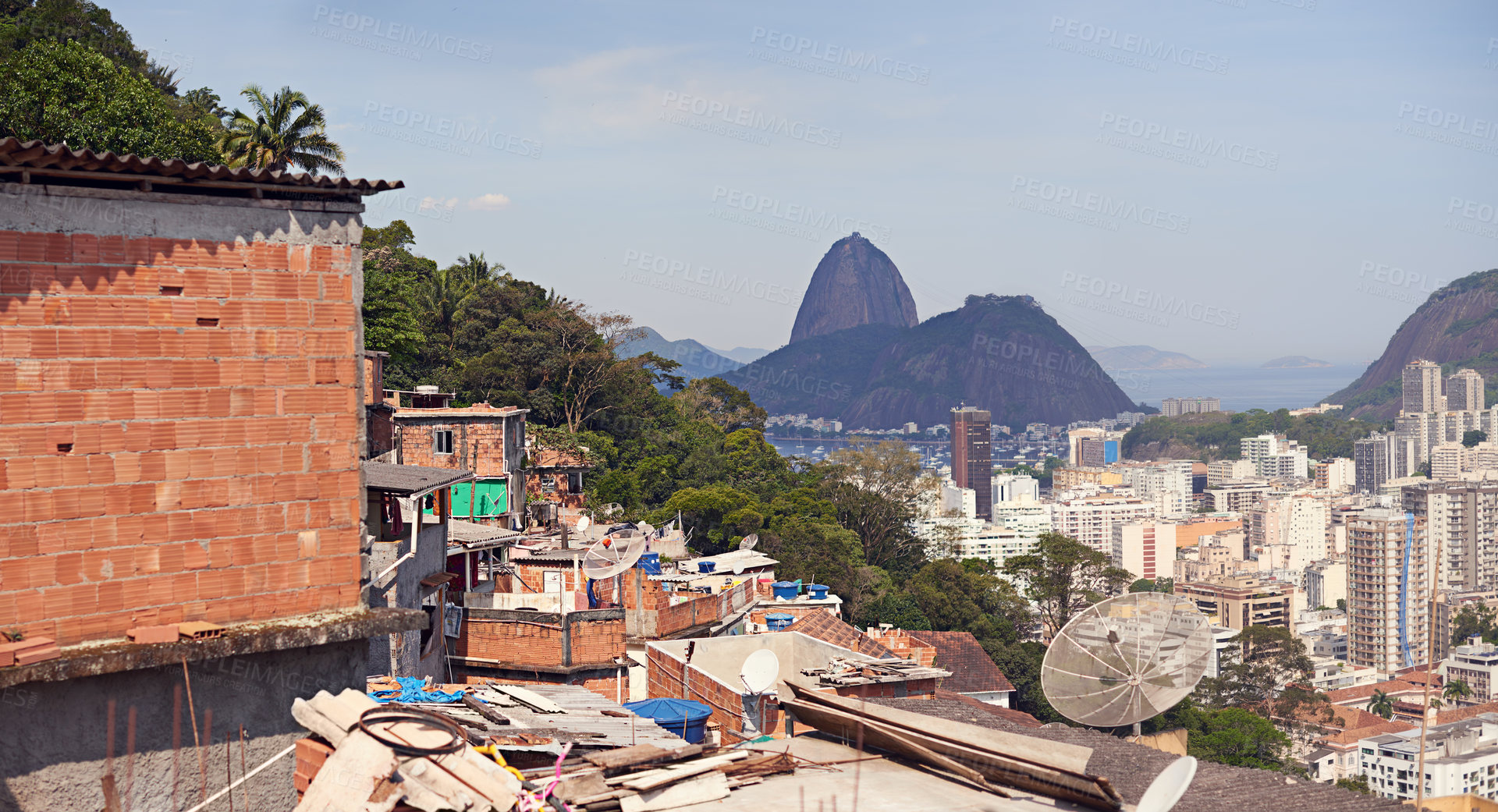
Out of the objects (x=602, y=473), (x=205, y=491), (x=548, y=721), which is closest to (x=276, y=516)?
(x=205, y=491)

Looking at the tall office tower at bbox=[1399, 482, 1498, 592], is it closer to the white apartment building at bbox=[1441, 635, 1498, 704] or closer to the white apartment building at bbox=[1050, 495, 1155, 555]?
the white apartment building at bbox=[1050, 495, 1155, 555]

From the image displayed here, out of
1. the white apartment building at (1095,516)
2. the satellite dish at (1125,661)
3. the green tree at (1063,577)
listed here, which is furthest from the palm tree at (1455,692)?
the satellite dish at (1125,661)

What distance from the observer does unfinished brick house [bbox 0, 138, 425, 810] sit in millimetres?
5996

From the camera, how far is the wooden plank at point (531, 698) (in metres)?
9.16

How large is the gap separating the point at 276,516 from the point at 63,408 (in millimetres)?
1252

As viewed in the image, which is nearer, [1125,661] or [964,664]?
[1125,661]

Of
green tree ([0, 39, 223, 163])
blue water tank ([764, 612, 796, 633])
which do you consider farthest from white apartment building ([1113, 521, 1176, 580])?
green tree ([0, 39, 223, 163])

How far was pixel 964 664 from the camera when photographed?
138ft

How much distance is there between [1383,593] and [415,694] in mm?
147239

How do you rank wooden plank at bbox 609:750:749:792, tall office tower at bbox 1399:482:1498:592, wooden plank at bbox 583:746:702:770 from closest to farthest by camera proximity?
wooden plank at bbox 609:750:749:792
wooden plank at bbox 583:746:702:770
tall office tower at bbox 1399:482:1498:592

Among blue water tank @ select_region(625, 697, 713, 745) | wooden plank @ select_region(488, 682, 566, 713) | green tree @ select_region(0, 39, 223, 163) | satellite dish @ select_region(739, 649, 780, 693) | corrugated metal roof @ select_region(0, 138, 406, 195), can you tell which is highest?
green tree @ select_region(0, 39, 223, 163)

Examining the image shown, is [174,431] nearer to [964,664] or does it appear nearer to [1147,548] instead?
[964,664]

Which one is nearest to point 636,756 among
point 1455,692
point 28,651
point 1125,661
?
point 28,651

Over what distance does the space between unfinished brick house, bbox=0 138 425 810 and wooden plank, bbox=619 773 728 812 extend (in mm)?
1830
